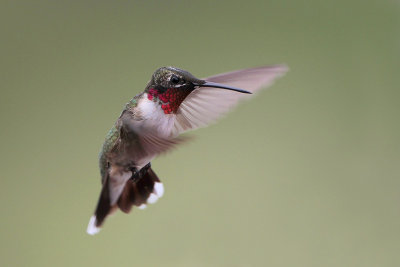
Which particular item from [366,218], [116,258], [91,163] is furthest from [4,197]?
[366,218]

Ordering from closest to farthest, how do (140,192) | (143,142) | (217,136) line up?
(143,142)
(140,192)
(217,136)

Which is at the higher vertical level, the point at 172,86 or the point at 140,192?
the point at 172,86

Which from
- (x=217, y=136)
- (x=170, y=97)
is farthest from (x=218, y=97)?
(x=217, y=136)

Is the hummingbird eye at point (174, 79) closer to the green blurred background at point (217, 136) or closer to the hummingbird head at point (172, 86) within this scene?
the hummingbird head at point (172, 86)

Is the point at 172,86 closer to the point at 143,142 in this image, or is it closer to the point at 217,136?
the point at 143,142

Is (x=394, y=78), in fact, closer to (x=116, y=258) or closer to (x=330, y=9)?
(x=330, y=9)

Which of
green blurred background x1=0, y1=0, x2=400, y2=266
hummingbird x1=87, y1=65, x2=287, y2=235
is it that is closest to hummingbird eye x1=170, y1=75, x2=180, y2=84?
hummingbird x1=87, y1=65, x2=287, y2=235

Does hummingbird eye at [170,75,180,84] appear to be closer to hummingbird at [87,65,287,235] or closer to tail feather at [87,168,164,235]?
hummingbird at [87,65,287,235]
